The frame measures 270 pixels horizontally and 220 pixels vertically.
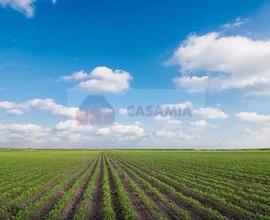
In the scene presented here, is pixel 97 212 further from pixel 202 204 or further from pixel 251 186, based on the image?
pixel 251 186

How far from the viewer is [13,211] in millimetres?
13625

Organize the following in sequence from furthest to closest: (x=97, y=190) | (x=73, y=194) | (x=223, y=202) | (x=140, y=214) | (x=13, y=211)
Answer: (x=97, y=190)
(x=73, y=194)
(x=223, y=202)
(x=13, y=211)
(x=140, y=214)

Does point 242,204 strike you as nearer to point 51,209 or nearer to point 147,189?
point 147,189

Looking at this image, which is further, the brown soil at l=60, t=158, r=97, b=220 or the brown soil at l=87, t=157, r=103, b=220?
the brown soil at l=60, t=158, r=97, b=220

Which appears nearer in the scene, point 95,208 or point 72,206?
point 95,208

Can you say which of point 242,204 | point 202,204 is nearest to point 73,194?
point 202,204

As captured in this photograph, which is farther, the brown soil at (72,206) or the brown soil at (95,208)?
the brown soil at (72,206)

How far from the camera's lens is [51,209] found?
45.5ft

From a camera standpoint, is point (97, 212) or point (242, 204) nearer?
point (97, 212)

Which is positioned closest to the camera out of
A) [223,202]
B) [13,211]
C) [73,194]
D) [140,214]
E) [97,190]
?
[140,214]

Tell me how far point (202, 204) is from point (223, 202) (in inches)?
41.8

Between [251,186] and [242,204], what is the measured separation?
248 inches

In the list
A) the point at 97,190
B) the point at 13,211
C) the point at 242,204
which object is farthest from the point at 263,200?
the point at 13,211

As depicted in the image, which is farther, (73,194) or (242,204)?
(73,194)
